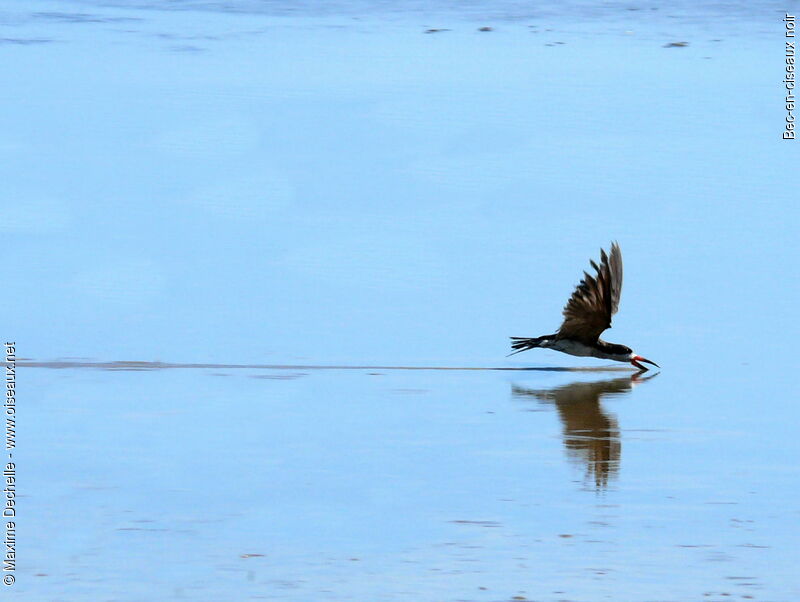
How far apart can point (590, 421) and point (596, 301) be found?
1981 millimetres

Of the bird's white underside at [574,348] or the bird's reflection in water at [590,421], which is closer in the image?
the bird's reflection in water at [590,421]

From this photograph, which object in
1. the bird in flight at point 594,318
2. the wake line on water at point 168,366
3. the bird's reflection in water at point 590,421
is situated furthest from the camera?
the bird in flight at point 594,318

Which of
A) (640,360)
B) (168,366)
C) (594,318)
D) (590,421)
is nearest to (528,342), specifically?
(594,318)

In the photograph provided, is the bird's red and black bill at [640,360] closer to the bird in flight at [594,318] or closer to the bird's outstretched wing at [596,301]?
the bird in flight at [594,318]

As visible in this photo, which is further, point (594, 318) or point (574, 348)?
point (574, 348)

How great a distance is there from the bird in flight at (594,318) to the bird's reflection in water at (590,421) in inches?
13.2

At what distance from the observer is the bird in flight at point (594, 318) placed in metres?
10.5

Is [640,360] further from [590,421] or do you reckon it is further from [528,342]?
[590,421]

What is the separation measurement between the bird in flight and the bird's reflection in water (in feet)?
1.10

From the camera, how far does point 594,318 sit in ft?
34.8

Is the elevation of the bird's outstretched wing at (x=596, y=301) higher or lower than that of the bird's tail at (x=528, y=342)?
higher

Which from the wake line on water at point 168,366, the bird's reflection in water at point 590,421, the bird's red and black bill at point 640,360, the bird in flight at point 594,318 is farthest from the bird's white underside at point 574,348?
the wake line on water at point 168,366

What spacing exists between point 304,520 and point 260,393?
2893 mm

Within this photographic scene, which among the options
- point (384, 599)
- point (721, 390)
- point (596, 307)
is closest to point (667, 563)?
point (384, 599)
